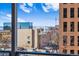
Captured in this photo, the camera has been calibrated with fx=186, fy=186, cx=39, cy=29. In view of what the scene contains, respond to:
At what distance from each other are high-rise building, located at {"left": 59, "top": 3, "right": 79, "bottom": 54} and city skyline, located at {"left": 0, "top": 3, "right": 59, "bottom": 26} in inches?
5.5

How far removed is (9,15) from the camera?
136 inches

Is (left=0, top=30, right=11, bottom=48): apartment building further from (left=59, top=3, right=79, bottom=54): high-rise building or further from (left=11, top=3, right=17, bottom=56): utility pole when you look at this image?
(left=59, top=3, right=79, bottom=54): high-rise building

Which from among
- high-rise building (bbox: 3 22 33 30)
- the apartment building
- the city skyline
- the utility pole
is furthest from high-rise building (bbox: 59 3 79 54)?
the apartment building

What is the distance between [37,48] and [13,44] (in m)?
0.46

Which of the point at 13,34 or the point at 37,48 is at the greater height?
the point at 13,34

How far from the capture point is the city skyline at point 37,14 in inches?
138

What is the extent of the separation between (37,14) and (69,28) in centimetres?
66

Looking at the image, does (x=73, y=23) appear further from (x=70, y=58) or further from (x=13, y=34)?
(x=13, y=34)

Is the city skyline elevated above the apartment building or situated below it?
above

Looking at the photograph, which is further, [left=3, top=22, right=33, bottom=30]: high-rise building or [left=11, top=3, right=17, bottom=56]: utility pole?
[left=3, top=22, right=33, bottom=30]: high-rise building

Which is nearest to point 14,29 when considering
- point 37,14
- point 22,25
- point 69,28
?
point 22,25

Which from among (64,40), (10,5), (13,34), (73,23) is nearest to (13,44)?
(13,34)

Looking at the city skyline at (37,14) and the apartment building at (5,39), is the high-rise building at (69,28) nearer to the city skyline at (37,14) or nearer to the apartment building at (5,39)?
the city skyline at (37,14)

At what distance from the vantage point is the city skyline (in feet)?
11.5
